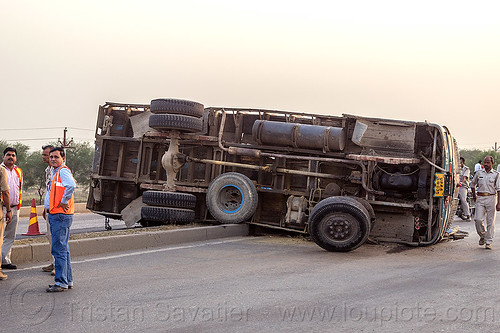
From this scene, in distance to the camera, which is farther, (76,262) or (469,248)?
(469,248)

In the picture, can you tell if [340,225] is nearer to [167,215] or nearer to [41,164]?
[167,215]

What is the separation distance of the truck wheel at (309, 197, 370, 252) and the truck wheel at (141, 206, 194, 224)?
2797 mm

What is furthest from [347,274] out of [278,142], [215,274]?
[278,142]

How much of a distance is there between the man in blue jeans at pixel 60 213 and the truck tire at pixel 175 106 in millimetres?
5350

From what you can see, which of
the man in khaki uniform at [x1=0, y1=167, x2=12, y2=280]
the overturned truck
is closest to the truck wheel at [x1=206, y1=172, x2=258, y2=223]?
the overturned truck

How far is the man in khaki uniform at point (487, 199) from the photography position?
12.0 meters

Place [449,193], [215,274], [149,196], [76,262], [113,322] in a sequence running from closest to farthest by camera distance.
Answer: [113,322] → [215,274] → [76,262] → [449,193] → [149,196]

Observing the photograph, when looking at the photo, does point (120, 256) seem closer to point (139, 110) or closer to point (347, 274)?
point (347, 274)

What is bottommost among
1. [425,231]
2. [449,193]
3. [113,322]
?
[113,322]

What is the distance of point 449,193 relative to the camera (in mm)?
11562

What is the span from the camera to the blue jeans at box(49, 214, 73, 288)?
22.5 feet

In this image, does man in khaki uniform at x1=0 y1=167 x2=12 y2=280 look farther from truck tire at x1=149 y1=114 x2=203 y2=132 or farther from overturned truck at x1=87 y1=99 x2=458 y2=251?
truck tire at x1=149 y1=114 x2=203 y2=132

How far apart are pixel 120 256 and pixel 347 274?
335cm

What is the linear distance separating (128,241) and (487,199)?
22.3 feet
